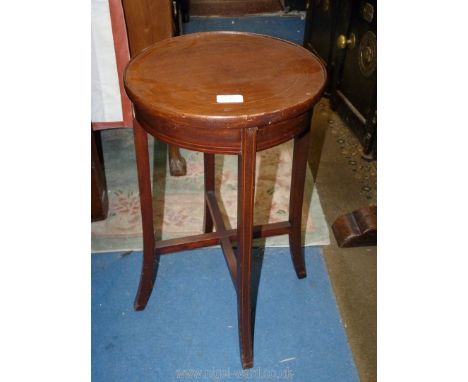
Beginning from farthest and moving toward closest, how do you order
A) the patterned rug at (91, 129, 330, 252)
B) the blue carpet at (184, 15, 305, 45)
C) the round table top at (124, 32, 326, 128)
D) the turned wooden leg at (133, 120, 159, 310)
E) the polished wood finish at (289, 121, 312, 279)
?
the blue carpet at (184, 15, 305, 45), the patterned rug at (91, 129, 330, 252), the polished wood finish at (289, 121, 312, 279), the turned wooden leg at (133, 120, 159, 310), the round table top at (124, 32, 326, 128)

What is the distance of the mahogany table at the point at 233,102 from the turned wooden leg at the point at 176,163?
83cm

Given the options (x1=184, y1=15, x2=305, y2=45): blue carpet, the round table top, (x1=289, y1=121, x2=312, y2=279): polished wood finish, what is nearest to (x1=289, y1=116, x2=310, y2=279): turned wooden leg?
(x1=289, y1=121, x2=312, y2=279): polished wood finish

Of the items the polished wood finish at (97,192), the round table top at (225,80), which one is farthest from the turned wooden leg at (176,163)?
the round table top at (225,80)

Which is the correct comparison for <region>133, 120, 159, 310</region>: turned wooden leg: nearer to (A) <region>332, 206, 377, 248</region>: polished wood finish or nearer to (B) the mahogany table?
(B) the mahogany table

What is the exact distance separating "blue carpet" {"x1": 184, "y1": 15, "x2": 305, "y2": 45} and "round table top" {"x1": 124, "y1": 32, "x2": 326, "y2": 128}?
10.0ft

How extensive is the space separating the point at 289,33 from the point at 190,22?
1.04 meters

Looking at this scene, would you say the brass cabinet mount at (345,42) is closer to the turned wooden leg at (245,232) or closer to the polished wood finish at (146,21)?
the polished wood finish at (146,21)

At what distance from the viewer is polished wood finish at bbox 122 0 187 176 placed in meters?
1.89

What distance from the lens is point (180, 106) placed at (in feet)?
3.54

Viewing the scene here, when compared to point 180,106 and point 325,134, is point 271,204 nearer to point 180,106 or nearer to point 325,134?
point 325,134

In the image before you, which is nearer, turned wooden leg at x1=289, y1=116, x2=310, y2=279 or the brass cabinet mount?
turned wooden leg at x1=289, y1=116, x2=310, y2=279

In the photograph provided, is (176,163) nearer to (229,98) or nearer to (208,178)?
(208,178)

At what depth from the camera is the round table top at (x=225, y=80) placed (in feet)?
3.48

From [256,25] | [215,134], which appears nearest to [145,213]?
[215,134]
